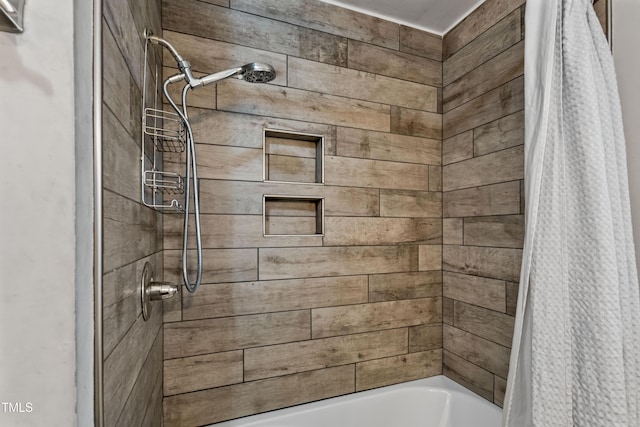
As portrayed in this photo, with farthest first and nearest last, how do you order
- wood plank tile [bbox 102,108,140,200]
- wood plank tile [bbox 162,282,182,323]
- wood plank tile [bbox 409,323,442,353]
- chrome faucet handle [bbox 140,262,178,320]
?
wood plank tile [bbox 409,323,442,353] → wood plank tile [bbox 162,282,182,323] → chrome faucet handle [bbox 140,262,178,320] → wood plank tile [bbox 102,108,140,200]

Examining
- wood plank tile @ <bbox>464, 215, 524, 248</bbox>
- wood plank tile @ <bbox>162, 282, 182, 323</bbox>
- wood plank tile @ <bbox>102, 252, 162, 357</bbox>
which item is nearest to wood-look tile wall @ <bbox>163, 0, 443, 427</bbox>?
Result: wood plank tile @ <bbox>162, 282, 182, 323</bbox>

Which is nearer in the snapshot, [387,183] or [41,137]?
[41,137]

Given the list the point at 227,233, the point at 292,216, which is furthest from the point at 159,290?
the point at 292,216

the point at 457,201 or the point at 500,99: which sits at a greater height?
the point at 500,99

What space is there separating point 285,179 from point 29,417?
1.24 m

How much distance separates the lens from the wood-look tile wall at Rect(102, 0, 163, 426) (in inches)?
26.6

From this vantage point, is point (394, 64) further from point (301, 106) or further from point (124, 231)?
point (124, 231)

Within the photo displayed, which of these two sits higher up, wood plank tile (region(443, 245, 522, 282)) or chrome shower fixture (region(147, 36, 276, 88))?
chrome shower fixture (region(147, 36, 276, 88))

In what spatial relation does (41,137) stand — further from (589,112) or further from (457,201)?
(457,201)

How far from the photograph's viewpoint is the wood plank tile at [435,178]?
191 cm

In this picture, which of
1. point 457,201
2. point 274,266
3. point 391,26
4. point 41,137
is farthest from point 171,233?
point 391,26

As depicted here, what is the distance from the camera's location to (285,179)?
64.8 inches

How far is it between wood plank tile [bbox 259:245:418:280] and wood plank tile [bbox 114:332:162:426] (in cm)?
53

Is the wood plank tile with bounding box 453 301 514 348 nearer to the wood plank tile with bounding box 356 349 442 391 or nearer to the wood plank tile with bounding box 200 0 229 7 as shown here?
the wood plank tile with bounding box 356 349 442 391
